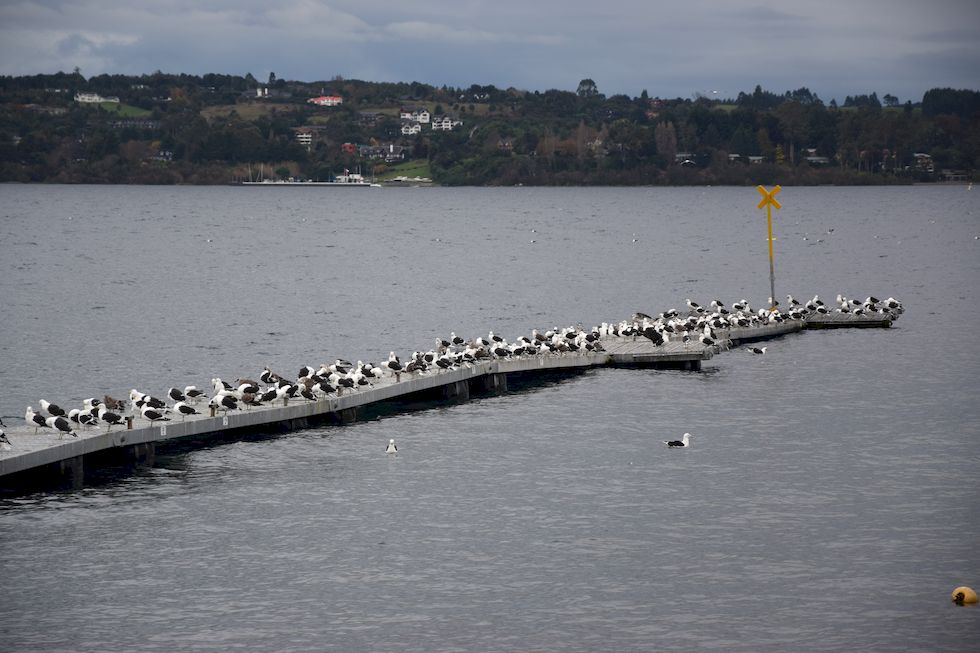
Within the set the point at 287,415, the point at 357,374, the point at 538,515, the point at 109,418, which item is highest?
the point at 109,418

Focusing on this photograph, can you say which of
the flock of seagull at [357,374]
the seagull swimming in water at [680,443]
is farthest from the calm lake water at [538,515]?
the flock of seagull at [357,374]

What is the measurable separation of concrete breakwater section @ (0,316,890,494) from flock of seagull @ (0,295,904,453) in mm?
274

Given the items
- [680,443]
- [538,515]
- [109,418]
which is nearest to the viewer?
[538,515]

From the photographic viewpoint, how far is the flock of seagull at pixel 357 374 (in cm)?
3834

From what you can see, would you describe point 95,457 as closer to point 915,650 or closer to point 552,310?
point 915,650

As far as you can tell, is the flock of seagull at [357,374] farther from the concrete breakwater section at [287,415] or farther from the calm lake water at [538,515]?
the calm lake water at [538,515]

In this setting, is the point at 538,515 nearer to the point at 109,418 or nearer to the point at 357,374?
the point at 109,418

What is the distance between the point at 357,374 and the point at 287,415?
13.5 feet

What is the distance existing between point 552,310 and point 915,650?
199ft

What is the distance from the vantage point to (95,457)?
37781mm

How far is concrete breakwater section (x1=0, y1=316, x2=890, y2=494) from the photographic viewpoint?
35.4 metres

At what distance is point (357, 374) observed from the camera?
45562 millimetres

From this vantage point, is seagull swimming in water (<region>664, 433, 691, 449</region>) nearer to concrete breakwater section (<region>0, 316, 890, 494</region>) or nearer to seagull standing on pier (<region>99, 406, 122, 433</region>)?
concrete breakwater section (<region>0, 316, 890, 494</region>)

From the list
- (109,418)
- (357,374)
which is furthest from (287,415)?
(109,418)
